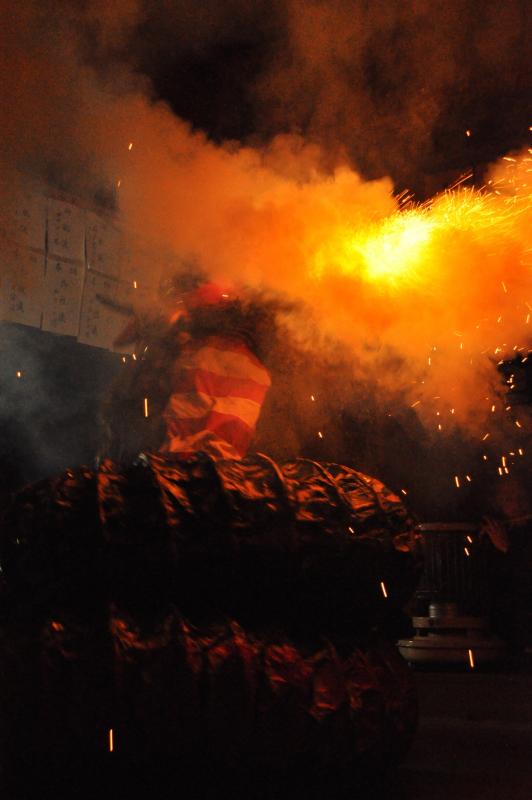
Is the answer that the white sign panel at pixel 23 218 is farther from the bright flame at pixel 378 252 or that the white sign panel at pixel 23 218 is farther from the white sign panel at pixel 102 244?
the bright flame at pixel 378 252

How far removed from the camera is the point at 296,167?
347 centimetres

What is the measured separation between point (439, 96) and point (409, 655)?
2.60 metres

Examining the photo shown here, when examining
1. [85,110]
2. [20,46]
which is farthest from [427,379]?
[20,46]

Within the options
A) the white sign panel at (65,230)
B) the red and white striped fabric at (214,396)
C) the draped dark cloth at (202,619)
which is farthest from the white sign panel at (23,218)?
the draped dark cloth at (202,619)

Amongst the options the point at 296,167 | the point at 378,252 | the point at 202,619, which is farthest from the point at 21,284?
the point at 202,619

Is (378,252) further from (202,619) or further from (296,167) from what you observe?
(202,619)

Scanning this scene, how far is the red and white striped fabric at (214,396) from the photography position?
140 inches

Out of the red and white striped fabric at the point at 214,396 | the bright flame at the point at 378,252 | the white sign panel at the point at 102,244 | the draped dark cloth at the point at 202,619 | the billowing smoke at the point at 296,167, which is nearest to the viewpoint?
the draped dark cloth at the point at 202,619

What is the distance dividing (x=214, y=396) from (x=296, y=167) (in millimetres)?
948

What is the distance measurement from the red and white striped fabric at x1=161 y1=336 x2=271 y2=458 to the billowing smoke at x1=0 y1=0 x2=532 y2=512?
31cm

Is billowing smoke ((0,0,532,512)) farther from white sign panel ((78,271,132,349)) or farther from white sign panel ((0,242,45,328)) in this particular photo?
white sign panel ((0,242,45,328))

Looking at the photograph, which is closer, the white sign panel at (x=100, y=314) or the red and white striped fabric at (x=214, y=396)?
the red and white striped fabric at (x=214, y=396)

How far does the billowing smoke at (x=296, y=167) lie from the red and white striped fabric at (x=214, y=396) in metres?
0.31

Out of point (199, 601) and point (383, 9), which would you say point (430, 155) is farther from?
point (199, 601)
